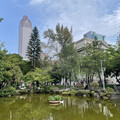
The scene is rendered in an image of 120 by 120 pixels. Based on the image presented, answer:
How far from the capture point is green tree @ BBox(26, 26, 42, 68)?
90.9 feet

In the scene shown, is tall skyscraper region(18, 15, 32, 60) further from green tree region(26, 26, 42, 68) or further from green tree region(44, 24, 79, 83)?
green tree region(44, 24, 79, 83)

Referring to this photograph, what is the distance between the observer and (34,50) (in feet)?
93.0

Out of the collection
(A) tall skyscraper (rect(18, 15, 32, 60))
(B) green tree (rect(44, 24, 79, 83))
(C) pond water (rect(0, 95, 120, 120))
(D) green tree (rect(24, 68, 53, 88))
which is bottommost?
(C) pond water (rect(0, 95, 120, 120))

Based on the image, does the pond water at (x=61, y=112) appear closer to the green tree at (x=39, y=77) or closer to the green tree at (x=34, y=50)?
the green tree at (x=39, y=77)

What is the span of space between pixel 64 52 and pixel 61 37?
363 cm

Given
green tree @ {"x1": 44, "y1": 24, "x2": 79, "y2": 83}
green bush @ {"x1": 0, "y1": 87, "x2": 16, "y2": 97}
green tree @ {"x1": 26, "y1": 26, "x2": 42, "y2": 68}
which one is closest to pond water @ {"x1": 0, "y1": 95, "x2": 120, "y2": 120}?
green bush @ {"x1": 0, "y1": 87, "x2": 16, "y2": 97}

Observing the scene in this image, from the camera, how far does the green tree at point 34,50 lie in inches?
1091

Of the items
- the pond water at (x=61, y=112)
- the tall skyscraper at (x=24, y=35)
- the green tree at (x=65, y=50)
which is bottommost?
the pond water at (x=61, y=112)

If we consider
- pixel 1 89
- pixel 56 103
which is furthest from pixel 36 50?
pixel 56 103

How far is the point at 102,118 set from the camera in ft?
22.0

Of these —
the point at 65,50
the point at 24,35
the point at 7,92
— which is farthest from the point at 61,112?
the point at 24,35

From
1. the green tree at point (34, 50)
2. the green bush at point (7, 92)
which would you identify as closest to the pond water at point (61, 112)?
the green bush at point (7, 92)

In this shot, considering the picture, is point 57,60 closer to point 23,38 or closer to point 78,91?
point 78,91

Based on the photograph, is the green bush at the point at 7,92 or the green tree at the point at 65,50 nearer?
the green bush at the point at 7,92
